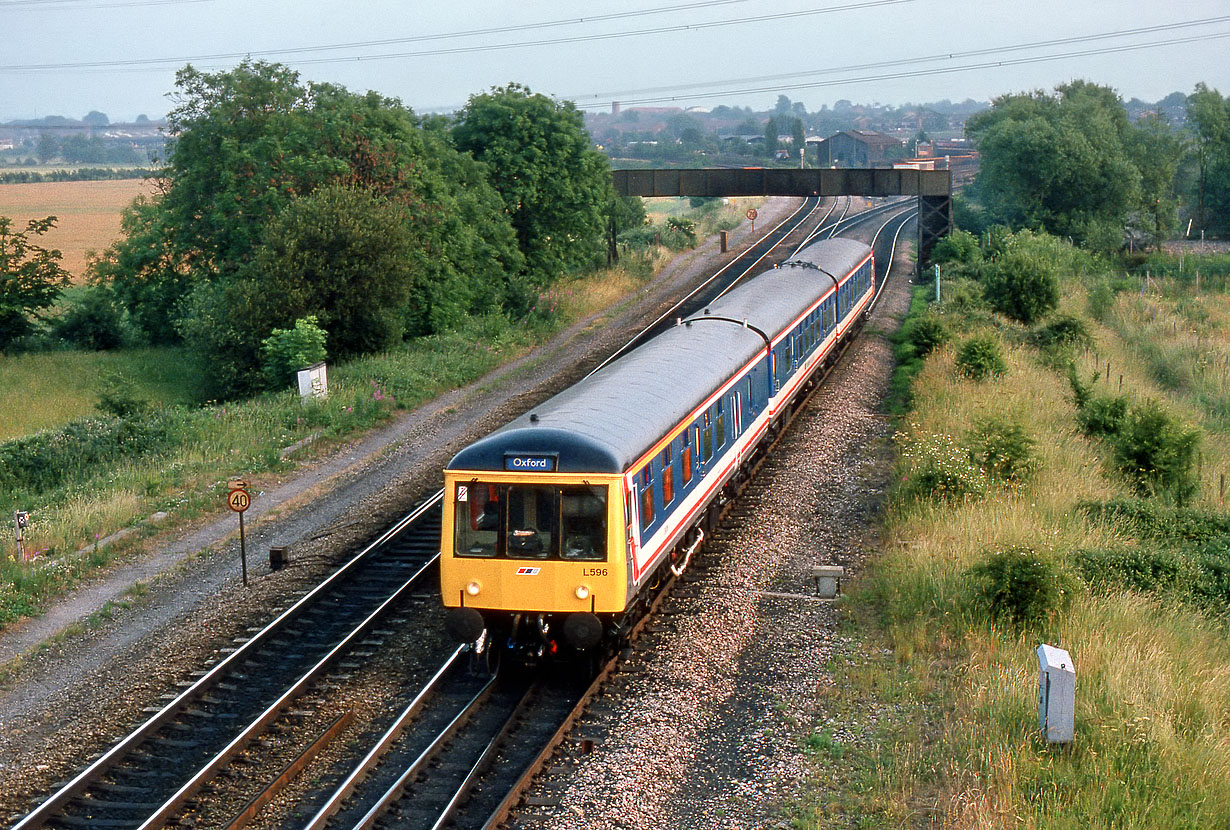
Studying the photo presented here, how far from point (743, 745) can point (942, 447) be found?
9.30 meters

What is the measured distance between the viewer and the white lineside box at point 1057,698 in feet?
32.4

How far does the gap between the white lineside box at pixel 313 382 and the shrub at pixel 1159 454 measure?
17.2 m

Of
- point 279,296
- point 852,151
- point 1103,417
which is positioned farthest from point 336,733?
point 852,151

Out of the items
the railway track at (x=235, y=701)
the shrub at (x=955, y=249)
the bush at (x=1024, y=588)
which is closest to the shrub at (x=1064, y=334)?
the shrub at (x=955, y=249)

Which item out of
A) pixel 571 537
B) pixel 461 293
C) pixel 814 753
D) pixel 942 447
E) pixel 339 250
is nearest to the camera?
pixel 814 753

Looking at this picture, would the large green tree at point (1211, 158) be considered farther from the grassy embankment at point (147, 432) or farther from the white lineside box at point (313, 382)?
the white lineside box at point (313, 382)

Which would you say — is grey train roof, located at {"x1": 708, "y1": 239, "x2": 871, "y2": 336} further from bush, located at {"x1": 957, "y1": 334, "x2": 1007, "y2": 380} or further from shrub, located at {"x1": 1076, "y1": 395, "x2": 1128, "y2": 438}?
shrub, located at {"x1": 1076, "y1": 395, "x2": 1128, "y2": 438}

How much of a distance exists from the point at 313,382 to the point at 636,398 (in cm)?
1457

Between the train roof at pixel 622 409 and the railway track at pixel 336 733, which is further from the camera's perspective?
the train roof at pixel 622 409

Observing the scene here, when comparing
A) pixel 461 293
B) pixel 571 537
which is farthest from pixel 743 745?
pixel 461 293

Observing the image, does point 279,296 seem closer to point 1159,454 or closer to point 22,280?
point 22,280

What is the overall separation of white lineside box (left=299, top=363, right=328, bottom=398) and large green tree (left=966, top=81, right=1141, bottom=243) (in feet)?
135

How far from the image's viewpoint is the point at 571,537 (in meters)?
11.4

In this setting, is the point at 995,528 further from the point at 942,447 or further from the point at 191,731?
the point at 191,731
